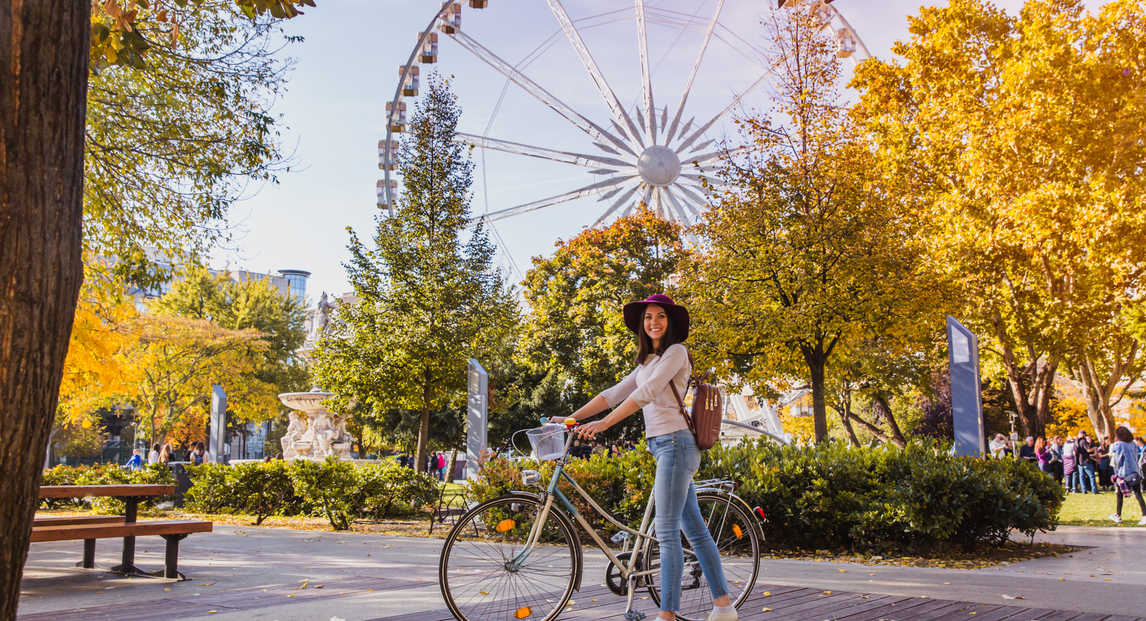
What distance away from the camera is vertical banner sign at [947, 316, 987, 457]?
36.2ft

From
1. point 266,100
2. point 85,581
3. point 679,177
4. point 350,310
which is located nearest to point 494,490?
point 85,581

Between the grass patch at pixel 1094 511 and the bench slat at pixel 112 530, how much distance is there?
11.2m

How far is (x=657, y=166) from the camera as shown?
30.8 metres

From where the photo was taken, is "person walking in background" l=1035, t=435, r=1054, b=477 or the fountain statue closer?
"person walking in background" l=1035, t=435, r=1054, b=477

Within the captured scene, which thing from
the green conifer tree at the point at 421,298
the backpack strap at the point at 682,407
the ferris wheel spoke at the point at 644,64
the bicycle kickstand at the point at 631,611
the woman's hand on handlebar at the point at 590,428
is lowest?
the bicycle kickstand at the point at 631,611

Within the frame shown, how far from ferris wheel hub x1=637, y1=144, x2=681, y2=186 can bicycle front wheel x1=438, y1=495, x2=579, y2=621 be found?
27.0 metres

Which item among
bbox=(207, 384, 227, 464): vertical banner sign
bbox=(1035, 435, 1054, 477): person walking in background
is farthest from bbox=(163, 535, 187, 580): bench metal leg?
bbox=(1035, 435, 1054, 477): person walking in background

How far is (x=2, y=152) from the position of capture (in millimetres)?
2471

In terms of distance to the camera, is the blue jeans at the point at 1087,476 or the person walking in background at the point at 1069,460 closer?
the person walking in background at the point at 1069,460

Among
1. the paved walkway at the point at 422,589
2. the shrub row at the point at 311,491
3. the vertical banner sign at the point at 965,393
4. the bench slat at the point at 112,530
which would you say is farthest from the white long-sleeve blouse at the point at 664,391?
the shrub row at the point at 311,491

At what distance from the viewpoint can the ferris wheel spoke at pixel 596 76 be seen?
31.6 m

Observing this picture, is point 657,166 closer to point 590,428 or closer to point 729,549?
point 729,549

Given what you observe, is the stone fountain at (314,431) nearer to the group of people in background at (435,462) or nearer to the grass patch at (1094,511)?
the group of people in background at (435,462)

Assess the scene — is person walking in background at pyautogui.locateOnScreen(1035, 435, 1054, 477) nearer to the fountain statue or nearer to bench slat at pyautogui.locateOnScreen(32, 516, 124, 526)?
the fountain statue
